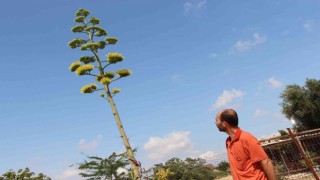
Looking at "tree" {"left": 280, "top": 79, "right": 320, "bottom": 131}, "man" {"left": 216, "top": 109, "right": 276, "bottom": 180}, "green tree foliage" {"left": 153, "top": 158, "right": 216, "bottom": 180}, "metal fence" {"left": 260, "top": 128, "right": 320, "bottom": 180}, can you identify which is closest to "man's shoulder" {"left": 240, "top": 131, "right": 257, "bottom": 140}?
"man" {"left": 216, "top": 109, "right": 276, "bottom": 180}

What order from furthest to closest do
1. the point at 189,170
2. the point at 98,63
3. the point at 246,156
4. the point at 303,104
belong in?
the point at 303,104 → the point at 189,170 → the point at 98,63 → the point at 246,156

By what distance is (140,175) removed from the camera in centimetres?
754

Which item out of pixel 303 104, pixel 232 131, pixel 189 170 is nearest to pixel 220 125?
pixel 232 131

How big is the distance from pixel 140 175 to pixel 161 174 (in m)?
3.12

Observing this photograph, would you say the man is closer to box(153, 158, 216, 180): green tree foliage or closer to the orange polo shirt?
the orange polo shirt

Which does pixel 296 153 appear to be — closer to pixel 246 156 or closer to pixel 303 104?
pixel 246 156

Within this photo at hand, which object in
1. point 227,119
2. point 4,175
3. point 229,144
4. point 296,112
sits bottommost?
point 229,144

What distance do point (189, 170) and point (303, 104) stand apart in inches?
699

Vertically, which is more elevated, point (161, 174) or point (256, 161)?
point (161, 174)

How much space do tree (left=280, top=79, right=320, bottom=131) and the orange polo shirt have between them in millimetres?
29796

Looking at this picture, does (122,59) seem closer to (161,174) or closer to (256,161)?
(161,174)

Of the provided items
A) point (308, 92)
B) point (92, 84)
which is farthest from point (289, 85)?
point (92, 84)

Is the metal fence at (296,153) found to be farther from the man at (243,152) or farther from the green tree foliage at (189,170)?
the man at (243,152)

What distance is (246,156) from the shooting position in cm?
349
